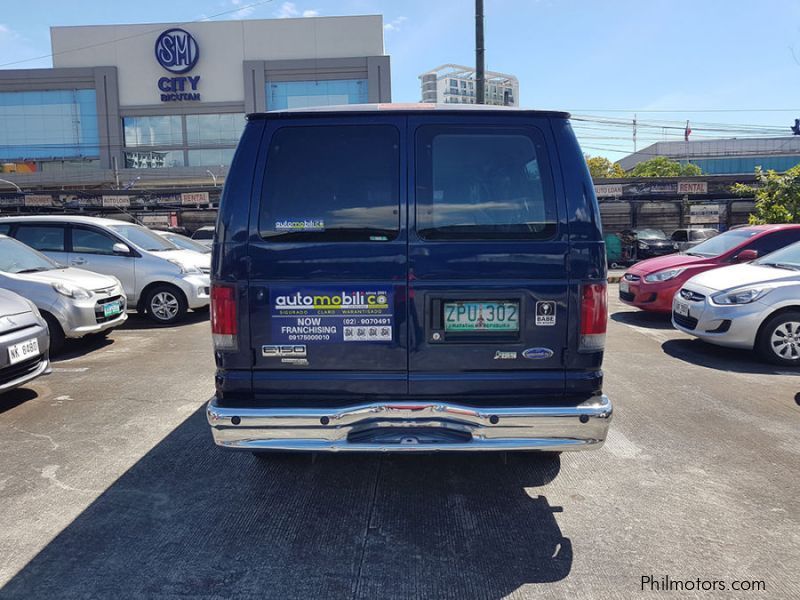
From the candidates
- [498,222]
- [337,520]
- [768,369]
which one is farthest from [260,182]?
[768,369]

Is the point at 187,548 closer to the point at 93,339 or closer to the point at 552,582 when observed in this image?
the point at 552,582

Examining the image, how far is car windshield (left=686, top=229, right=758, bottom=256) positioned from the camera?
9078 mm

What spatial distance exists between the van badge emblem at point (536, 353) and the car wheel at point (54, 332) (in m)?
6.23

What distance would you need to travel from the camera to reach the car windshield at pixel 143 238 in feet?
Result: 31.9

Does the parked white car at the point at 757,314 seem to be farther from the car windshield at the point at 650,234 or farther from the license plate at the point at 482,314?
the car windshield at the point at 650,234

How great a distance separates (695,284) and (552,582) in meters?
5.81

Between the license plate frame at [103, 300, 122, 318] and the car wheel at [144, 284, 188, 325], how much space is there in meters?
1.63

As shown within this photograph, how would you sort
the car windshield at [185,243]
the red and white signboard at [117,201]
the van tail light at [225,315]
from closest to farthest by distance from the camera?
1. the van tail light at [225,315]
2. the car windshield at [185,243]
3. the red and white signboard at [117,201]

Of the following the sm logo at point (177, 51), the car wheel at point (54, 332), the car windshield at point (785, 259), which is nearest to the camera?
the car wheel at point (54, 332)

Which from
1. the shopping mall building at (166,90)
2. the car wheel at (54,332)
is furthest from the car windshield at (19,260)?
the shopping mall building at (166,90)

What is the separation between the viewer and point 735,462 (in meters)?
4.00

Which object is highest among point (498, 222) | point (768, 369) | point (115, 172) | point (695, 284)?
point (115, 172)

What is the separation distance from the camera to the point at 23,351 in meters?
5.10

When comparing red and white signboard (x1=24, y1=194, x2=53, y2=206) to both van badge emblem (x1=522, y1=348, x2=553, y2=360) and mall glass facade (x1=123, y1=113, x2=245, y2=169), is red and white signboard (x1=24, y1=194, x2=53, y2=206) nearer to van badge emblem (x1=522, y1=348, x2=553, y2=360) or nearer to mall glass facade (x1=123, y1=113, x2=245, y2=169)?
van badge emblem (x1=522, y1=348, x2=553, y2=360)
